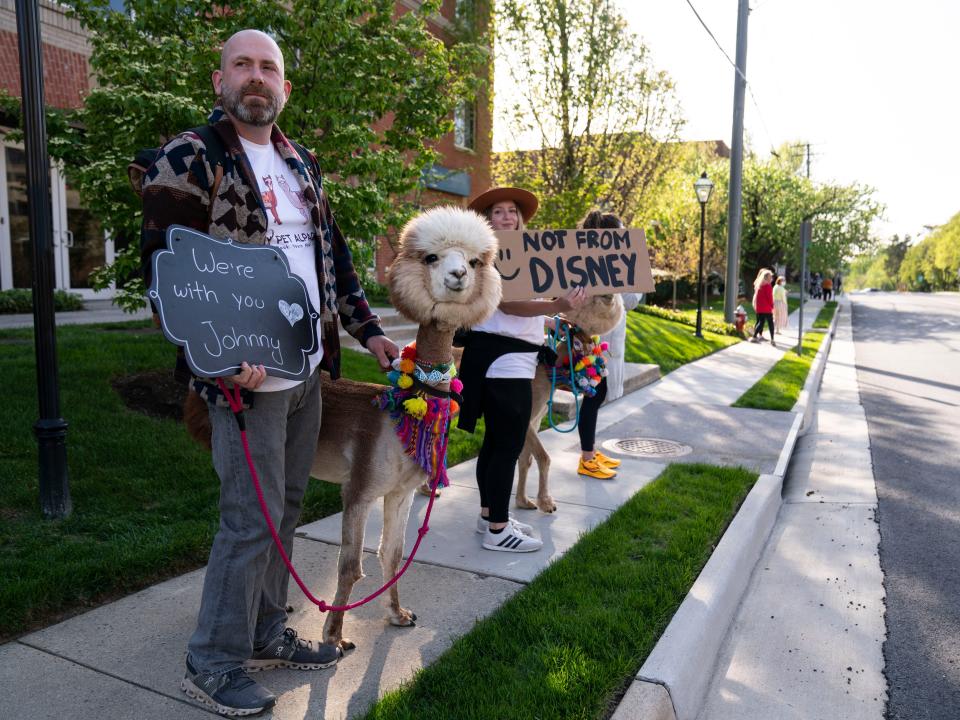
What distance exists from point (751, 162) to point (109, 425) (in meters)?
40.4

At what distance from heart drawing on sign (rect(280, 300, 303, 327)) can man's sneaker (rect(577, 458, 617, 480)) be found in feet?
12.8

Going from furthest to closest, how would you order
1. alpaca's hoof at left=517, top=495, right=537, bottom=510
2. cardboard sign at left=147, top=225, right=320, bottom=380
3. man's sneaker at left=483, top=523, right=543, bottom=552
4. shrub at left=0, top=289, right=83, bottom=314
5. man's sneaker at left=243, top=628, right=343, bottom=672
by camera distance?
shrub at left=0, top=289, right=83, bottom=314
alpaca's hoof at left=517, top=495, right=537, bottom=510
man's sneaker at left=483, top=523, right=543, bottom=552
man's sneaker at left=243, top=628, right=343, bottom=672
cardboard sign at left=147, top=225, right=320, bottom=380

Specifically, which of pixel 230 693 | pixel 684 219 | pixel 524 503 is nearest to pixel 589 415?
pixel 524 503

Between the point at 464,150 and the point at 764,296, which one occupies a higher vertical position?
the point at 464,150

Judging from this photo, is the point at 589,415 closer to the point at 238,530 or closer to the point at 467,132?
the point at 238,530

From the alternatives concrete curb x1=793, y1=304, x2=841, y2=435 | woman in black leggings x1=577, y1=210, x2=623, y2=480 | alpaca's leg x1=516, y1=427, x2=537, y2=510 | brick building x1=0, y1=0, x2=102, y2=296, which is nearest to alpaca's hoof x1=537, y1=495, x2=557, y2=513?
alpaca's leg x1=516, y1=427, x2=537, y2=510

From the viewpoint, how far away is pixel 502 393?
4242mm

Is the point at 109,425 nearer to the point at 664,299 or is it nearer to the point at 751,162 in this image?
the point at 664,299

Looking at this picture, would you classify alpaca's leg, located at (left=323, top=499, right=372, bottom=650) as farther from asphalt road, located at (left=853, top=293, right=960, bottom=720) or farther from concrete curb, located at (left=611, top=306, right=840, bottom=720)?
asphalt road, located at (left=853, top=293, right=960, bottom=720)

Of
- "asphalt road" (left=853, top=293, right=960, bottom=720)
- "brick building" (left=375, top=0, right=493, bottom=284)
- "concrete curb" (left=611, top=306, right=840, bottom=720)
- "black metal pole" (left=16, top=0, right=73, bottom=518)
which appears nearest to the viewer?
"concrete curb" (left=611, top=306, right=840, bottom=720)

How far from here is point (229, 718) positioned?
2.60 m

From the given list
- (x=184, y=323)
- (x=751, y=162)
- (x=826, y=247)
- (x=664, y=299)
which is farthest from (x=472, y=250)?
(x=826, y=247)

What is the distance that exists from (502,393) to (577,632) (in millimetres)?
1475

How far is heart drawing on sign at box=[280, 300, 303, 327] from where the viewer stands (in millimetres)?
2555
